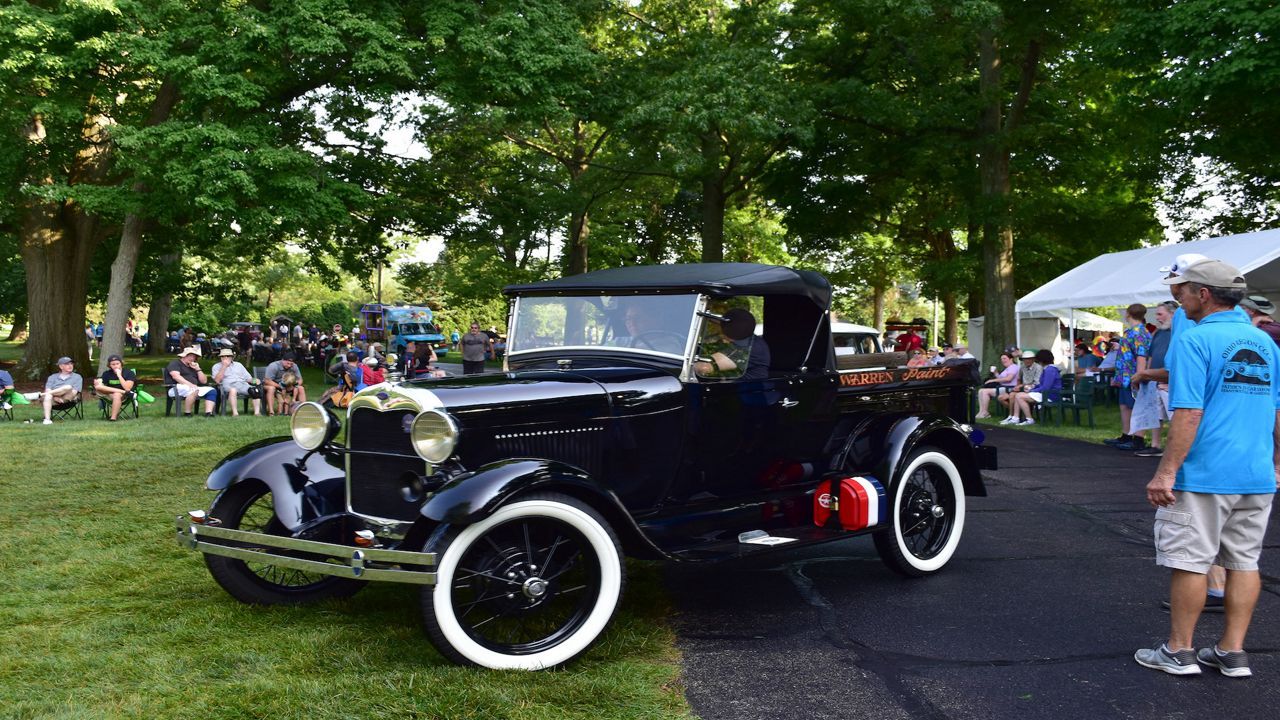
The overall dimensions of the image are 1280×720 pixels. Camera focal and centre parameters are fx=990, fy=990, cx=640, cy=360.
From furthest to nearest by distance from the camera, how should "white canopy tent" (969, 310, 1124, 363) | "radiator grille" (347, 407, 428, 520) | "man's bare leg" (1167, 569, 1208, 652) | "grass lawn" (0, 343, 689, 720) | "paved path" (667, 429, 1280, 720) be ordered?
"white canopy tent" (969, 310, 1124, 363) < "radiator grille" (347, 407, 428, 520) < "man's bare leg" (1167, 569, 1208, 652) < "paved path" (667, 429, 1280, 720) < "grass lawn" (0, 343, 689, 720)

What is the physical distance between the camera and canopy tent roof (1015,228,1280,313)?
50.2 feet

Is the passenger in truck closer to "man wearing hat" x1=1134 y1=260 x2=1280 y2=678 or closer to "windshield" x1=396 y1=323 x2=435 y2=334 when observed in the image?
"man wearing hat" x1=1134 y1=260 x2=1280 y2=678

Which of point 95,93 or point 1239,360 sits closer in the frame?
point 1239,360

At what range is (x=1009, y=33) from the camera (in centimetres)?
2131

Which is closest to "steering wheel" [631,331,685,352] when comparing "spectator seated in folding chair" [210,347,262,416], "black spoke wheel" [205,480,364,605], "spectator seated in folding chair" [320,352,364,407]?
"black spoke wheel" [205,480,364,605]

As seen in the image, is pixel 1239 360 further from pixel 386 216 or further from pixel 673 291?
pixel 386 216

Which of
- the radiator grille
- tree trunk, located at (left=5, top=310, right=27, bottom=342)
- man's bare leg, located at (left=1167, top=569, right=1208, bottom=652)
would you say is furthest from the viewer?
tree trunk, located at (left=5, top=310, right=27, bottom=342)

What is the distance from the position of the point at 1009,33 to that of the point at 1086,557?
1780cm

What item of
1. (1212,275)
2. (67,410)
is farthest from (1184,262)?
(67,410)

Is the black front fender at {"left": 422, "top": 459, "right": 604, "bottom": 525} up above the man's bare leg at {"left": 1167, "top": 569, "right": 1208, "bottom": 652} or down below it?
above

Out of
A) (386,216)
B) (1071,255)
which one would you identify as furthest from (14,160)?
(1071,255)

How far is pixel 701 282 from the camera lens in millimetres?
5367

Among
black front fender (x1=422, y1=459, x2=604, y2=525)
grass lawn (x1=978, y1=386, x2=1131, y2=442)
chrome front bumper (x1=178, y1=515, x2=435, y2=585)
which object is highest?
black front fender (x1=422, y1=459, x2=604, y2=525)

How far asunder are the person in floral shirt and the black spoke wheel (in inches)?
364
